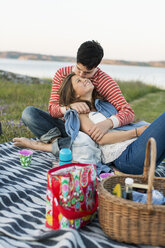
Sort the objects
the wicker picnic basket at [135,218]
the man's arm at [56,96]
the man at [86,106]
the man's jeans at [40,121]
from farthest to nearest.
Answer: the man's jeans at [40,121] < the man's arm at [56,96] < the man at [86,106] < the wicker picnic basket at [135,218]

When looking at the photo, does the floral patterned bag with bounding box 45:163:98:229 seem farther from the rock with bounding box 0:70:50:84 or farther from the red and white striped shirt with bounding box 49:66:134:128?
the rock with bounding box 0:70:50:84

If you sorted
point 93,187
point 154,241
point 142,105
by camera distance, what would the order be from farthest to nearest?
point 142,105 < point 93,187 < point 154,241

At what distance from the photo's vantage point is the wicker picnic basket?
67.6 inches

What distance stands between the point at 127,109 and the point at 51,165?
1.05m

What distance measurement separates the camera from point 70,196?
1.88m

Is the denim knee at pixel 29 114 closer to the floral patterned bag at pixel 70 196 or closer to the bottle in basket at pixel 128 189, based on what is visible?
the floral patterned bag at pixel 70 196

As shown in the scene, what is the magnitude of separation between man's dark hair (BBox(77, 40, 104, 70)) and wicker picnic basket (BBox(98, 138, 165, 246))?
4.76 feet

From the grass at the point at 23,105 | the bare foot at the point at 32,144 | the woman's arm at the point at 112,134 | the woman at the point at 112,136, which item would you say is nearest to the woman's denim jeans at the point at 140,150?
the woman at the point at 112,136

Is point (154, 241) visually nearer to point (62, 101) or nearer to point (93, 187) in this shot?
point (93, 187)

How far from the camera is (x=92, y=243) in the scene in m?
A: 1.85

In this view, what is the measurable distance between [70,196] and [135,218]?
1.37 ft

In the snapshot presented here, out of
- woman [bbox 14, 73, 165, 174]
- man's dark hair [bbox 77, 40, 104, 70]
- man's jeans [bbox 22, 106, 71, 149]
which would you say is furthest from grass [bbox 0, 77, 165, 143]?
man's dark hair [bbox 77, 40, 104, 70]

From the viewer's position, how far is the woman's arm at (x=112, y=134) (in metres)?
2.93

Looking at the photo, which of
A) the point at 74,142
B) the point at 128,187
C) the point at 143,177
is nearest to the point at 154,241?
the point at 128,187
